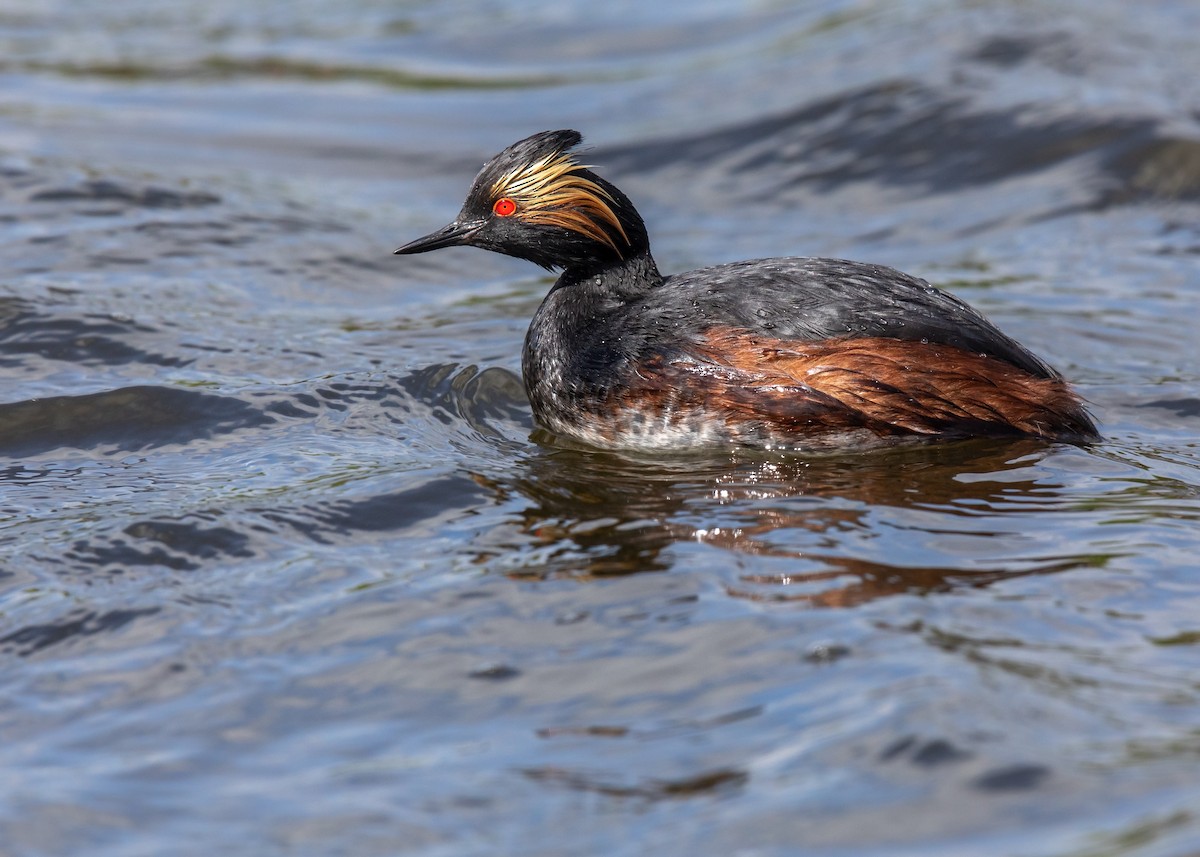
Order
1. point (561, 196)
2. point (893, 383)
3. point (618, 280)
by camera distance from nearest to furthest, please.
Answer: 1. point (893, 383)
2. point (561, 196)
3. point (618, 280)

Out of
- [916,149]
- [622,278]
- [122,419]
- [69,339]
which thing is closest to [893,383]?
[622,278]

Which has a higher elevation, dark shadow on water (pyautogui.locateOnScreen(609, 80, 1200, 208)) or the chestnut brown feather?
dark shadow on water (pyautogui.locateOnScreen(609, 80, 1200, 208))

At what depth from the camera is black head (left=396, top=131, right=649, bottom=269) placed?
7.40 m

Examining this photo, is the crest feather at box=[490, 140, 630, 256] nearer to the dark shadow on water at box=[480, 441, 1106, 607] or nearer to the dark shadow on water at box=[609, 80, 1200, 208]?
the dark shadow on water at box=[480, 441, 1106, 607]

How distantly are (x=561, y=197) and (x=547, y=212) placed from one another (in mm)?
111

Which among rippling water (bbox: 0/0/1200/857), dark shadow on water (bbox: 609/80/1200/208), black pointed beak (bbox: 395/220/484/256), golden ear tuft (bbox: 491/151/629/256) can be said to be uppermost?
dark shadow on water (bbox: 609/80/1200/208)

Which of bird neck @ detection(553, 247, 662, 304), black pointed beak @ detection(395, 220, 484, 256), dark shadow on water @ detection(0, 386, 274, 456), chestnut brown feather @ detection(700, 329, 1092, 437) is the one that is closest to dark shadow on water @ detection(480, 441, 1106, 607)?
chestnut brown feather @ detection(700, 329, 1092, 437)

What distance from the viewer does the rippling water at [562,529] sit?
4.25m

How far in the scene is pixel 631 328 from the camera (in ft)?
23.5

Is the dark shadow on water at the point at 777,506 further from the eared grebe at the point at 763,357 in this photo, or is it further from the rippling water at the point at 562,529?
the eared grebe at the point at 763,357

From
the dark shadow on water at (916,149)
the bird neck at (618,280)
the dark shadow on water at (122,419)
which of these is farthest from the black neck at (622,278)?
the dark shadow on water at (916,149)

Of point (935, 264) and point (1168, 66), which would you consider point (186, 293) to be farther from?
point (1168, 66)

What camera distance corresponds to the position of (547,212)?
7465 mm

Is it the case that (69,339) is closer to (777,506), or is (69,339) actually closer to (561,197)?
(561,197)
